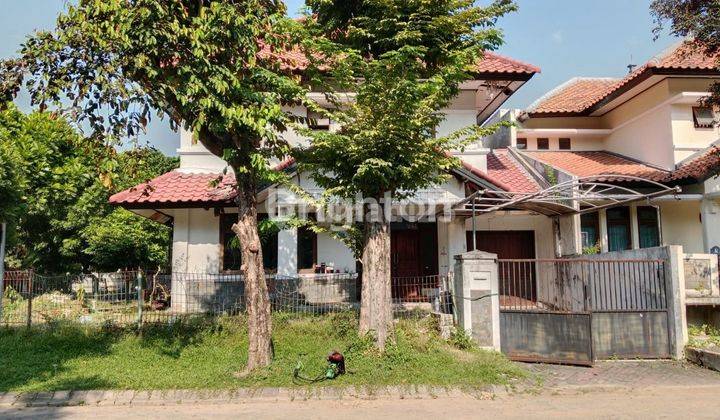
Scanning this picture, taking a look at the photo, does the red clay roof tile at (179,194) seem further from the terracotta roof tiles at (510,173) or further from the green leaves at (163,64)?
the terracotta roof tiles at (510,173)

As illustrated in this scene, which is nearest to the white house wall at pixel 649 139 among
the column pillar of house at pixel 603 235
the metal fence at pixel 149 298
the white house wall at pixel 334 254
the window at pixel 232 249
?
the column pillar of house at pixel 603 235

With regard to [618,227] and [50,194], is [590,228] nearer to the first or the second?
[618,227]

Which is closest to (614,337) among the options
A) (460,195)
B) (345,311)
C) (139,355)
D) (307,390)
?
(460,195)

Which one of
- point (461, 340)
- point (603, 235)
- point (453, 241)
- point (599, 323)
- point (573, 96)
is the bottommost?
point (461, 340)

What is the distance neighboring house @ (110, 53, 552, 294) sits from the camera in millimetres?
11188

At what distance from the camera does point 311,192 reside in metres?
11.3

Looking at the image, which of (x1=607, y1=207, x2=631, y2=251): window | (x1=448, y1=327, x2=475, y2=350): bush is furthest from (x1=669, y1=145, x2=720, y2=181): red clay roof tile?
(x1=448, y1=327, x2=475, y2=350): bush

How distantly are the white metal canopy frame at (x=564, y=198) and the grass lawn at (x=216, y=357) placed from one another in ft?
10.1

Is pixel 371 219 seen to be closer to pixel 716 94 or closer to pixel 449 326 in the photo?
pixel 449 326

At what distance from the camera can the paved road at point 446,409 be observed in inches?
244

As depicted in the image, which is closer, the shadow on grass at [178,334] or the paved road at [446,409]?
the paved road at [446,409]

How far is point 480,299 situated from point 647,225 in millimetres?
8178

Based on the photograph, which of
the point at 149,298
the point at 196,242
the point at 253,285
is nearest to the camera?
the point at 253,285

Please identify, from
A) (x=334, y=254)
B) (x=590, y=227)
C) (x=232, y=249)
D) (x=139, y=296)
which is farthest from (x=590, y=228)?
(x=139, y=296)
